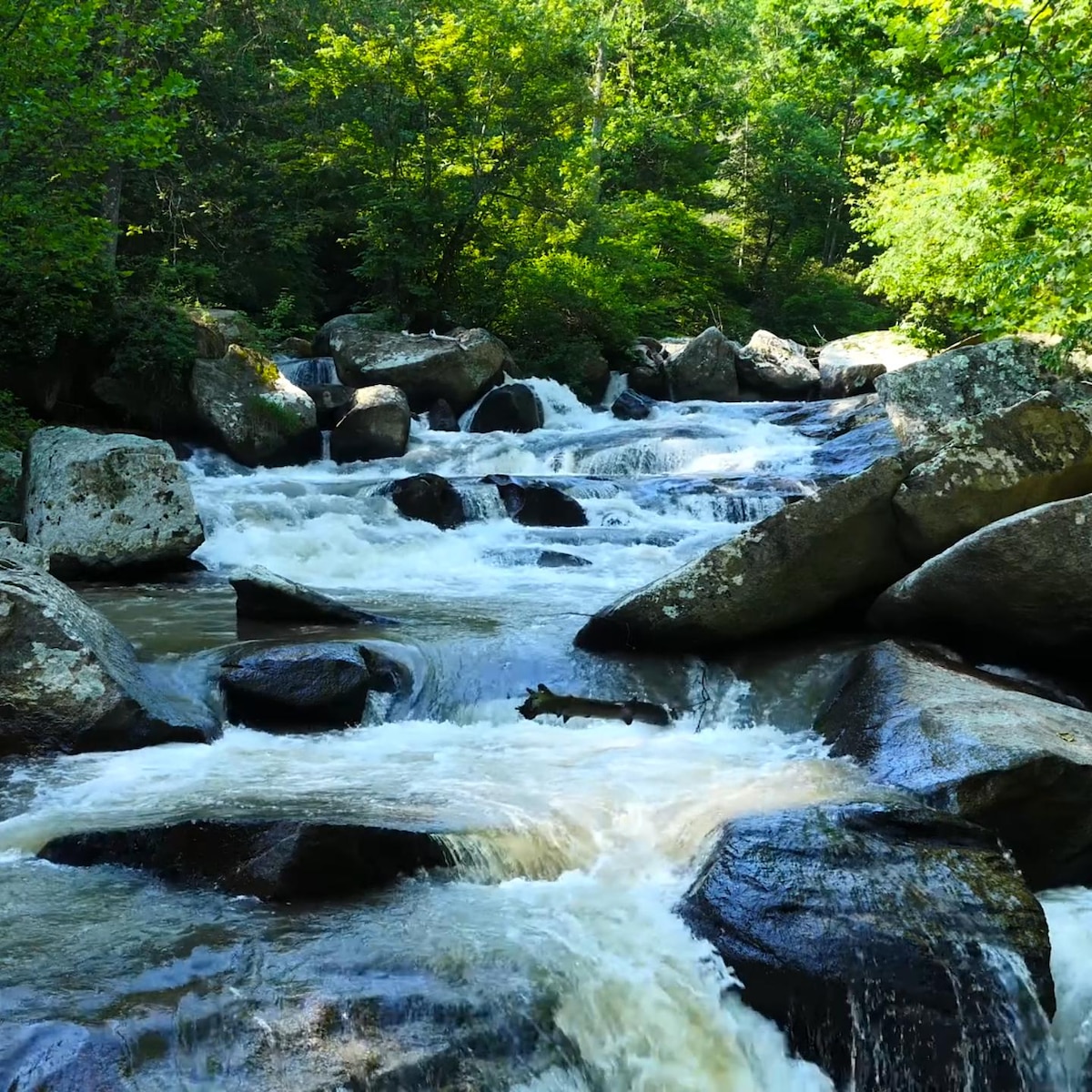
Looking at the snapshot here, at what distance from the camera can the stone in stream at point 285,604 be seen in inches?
290

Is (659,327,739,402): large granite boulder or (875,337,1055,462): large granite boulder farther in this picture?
(659,327,739,402): large granite boulder

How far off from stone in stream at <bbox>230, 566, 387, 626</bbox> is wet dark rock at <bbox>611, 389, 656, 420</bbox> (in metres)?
12.6

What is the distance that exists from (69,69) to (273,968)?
407 inches

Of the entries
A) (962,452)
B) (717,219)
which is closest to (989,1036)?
(962,452)

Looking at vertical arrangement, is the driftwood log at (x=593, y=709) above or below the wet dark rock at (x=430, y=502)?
below

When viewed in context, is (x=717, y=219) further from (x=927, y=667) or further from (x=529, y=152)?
(x=927, y=667)

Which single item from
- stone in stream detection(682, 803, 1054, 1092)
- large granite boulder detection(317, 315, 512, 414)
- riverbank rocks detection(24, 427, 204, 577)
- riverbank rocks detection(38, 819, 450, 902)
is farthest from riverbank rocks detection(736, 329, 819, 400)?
riverbank rocks detection(38, 819, 450, 902)

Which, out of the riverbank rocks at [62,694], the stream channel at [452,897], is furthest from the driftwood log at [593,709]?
the riverbank rocks at [62,694]

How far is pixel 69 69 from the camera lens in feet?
33.2

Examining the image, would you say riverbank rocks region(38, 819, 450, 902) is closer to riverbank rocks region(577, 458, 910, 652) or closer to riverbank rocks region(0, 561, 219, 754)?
riverbank rocks region(0, 561, 219, 754)

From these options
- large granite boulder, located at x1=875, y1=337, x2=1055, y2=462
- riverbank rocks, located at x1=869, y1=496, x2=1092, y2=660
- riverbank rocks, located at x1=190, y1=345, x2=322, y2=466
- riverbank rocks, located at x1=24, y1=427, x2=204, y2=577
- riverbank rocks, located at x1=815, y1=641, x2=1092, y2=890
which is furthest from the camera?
riverbank rocks, located at x1=190, y1=345, x2=322, y2=466

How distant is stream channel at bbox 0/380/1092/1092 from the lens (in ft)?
8.69

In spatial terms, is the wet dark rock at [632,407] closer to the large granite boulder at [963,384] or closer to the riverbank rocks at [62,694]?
the large granite boulder at [963,384]

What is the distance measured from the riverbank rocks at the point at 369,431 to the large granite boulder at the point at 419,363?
5.99ft
